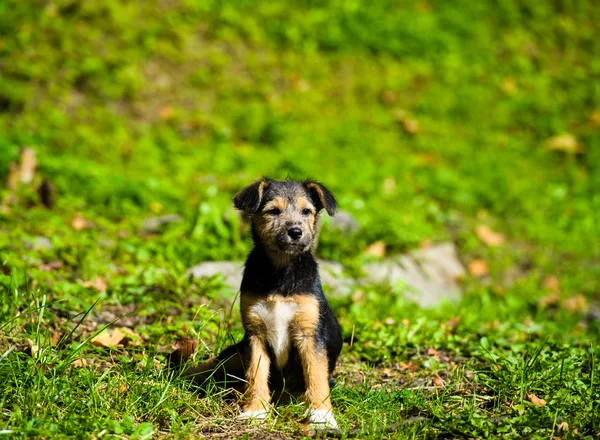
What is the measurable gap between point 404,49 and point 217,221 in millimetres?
6658

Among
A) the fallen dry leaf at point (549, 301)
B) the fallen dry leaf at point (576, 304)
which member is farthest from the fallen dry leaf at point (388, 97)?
the fallen dry leaf at point (576, 304)

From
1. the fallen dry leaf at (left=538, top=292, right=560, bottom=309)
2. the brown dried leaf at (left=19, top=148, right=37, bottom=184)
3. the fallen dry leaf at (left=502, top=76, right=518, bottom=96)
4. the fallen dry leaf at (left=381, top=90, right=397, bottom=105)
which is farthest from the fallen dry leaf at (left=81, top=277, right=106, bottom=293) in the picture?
the fallen dry leaf at (left=502, top=76, right=518, bottom=96)

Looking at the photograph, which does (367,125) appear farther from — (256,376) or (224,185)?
(256,376)

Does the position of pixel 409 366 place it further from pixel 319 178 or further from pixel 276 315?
pixel 319 178

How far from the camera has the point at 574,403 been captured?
475 centimetres

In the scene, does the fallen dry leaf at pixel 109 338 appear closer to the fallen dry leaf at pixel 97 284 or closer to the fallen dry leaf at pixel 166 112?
the fallen dry leaf at pixel 97 284

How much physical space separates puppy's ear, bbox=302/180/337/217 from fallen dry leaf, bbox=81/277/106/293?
257 centimetres

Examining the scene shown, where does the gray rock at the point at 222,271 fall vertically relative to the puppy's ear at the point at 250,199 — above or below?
below

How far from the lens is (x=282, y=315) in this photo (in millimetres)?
4906

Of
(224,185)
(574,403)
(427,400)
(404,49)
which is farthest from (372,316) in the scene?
(404,49)

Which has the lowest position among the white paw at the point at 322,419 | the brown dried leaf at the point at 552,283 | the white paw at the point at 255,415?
the brown dried leaf at the point at 552,283

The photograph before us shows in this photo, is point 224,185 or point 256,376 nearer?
point 256,376

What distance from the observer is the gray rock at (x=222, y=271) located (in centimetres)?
744

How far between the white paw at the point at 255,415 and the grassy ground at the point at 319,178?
0.25 ft
